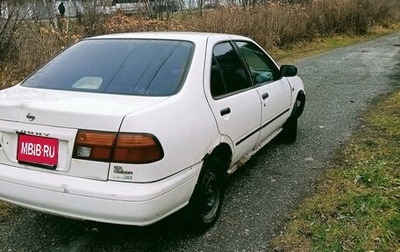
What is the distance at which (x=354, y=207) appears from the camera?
11.6ft

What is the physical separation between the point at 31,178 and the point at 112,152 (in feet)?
1.90

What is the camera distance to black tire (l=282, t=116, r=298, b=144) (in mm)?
5238

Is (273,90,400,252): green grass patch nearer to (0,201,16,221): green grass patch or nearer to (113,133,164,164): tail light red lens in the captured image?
(113,133,164,164): tail light red lens

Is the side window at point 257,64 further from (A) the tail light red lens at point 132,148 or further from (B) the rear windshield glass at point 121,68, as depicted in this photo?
(A) the tail light red lens at point 132,148

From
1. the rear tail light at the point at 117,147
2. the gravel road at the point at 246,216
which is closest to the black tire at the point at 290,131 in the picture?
the gravel road at the point at 246,216

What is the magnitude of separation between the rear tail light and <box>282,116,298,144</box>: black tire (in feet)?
9.84

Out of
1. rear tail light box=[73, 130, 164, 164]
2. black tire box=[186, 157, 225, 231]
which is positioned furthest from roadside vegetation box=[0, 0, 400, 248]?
rear tail light box=[73, 130, 164, 164]

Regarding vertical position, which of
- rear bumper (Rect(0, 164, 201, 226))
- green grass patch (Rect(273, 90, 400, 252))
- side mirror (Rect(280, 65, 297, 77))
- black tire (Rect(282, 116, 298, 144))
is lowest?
green grass patch (Rect(273, 90, 400, 252))

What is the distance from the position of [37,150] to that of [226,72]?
1.72 meters

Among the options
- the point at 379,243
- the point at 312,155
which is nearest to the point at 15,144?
the point at 379,243

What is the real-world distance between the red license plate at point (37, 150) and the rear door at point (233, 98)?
1181mm

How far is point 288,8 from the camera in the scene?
50.3 ft

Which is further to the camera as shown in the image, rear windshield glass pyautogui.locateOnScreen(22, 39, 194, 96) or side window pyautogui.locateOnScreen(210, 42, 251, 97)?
side window pyautogui.locateOnScreen(210, 42, 251, 97)

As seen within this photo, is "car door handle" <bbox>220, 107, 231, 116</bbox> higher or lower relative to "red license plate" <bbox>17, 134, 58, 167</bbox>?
higher
